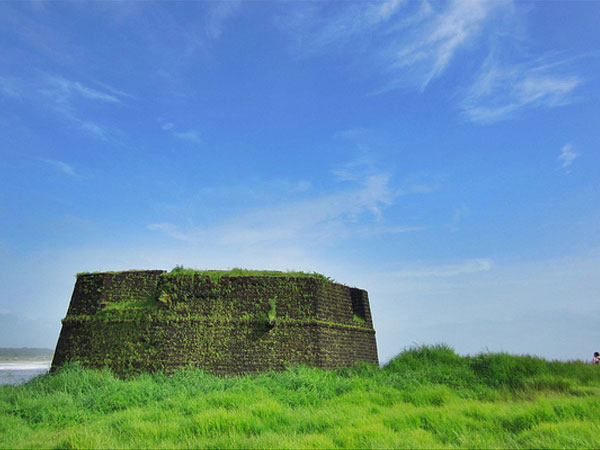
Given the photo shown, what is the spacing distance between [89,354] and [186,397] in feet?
16.3

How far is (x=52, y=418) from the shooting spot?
976 cm

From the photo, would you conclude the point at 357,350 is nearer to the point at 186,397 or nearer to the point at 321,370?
the point at 321,370

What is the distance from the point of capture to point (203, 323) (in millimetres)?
13047

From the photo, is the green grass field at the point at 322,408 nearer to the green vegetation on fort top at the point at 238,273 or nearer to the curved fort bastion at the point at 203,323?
the curved fort bastion at the point at 203,323

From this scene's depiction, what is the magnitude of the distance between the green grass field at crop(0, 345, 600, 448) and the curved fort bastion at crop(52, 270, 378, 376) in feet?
2.25

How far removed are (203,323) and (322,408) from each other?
5.25 m

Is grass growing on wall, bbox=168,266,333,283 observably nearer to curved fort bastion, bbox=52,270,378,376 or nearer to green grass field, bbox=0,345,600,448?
curved fort bastion, bbox=52,270,378,376

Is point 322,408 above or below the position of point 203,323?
below

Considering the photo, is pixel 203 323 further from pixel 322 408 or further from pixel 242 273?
pixel 322 408

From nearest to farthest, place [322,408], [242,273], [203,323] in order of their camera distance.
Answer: [322,408] → [203,323] → [242,273]

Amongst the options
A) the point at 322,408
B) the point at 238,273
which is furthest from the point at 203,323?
the point at 322,408

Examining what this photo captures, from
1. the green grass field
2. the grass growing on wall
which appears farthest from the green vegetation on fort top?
the green grass field

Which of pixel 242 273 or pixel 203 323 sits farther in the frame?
pixel 242 273

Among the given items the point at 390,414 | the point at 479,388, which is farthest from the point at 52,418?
the point at 479,388
